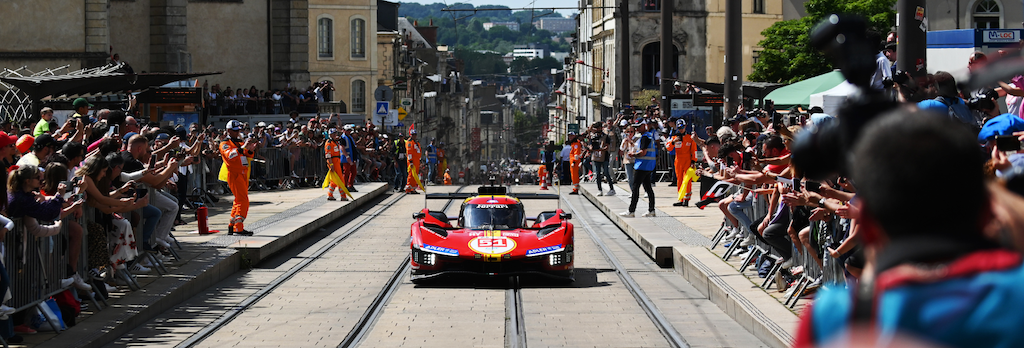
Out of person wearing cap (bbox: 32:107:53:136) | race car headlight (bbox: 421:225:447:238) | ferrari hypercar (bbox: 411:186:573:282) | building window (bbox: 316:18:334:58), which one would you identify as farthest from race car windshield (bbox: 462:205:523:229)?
building window (bbox: 316:18:334:58)

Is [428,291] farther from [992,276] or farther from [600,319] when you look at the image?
[992,276]

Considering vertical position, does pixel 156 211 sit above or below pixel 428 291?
above

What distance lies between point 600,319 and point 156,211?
574cm

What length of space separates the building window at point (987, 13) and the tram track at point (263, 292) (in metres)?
31.4

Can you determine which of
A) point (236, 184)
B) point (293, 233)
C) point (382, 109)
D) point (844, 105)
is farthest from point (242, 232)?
point (382, 109)

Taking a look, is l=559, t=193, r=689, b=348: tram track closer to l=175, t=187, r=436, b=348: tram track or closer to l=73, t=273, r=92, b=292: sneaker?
l=175, t=187, r=436, b=348: tram track

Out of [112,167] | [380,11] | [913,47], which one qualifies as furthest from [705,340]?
[380,11]

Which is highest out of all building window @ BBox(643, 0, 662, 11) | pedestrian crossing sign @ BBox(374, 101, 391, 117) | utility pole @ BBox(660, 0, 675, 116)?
building window @ BBox(643, 0, 662, 11)

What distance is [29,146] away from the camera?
42.7 feet

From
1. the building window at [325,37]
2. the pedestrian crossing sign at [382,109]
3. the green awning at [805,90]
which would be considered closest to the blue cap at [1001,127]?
the green awning at [805,90]

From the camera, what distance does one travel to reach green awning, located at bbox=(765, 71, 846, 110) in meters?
20.4

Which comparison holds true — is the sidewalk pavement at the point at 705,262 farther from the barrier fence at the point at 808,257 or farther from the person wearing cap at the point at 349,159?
the person wearing cap at the point at 349,159

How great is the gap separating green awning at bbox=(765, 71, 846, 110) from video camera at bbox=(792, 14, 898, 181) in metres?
17.6

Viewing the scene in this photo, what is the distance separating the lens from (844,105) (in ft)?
9.31
